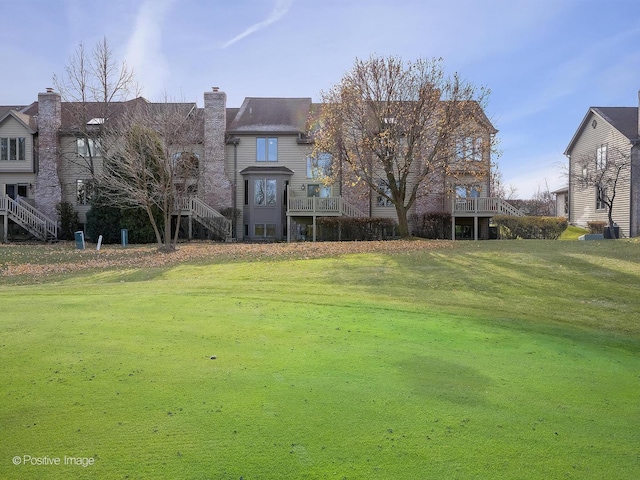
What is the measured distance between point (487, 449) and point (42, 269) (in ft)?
58.9

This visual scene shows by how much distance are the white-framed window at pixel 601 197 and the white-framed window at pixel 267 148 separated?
68.0 feet

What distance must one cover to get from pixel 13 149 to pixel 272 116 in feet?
59.4

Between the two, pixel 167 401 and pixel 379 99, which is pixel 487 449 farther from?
pixel 379 99

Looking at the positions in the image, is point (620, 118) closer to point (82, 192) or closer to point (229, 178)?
A: point (229, 178)

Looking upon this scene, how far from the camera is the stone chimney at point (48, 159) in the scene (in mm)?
32156

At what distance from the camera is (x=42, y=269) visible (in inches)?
681

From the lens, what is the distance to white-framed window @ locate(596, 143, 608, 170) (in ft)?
98.6

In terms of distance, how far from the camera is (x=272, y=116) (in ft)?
110

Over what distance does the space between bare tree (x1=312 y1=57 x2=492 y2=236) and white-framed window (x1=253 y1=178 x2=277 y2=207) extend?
7.34 m

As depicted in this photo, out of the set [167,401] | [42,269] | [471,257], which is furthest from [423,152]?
[167,401]

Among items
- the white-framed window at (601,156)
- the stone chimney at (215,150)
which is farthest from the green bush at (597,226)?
the stone chimney at (215,150)

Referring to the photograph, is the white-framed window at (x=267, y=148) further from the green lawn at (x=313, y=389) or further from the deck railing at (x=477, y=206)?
the green lawn at (x=313, y=389)

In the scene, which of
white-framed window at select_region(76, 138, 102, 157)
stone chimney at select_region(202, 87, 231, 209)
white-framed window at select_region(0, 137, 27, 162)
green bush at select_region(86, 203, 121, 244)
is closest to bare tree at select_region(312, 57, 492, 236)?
stone chimney at select_region(202, 87, 231, 209)
